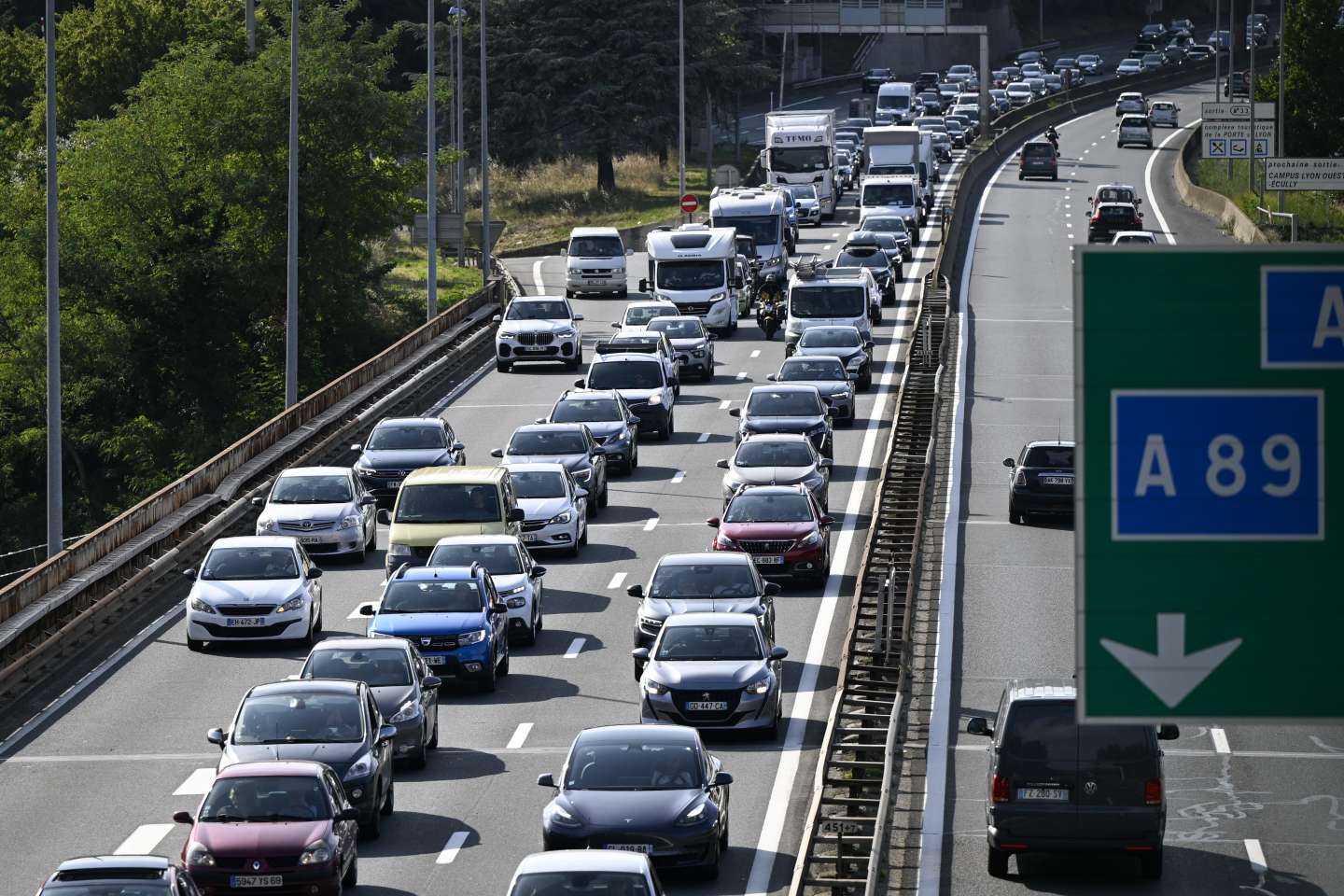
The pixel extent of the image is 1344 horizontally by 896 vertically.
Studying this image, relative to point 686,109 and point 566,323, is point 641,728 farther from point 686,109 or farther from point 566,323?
point 686,109

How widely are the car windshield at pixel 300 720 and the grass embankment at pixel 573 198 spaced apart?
79892 millimetres

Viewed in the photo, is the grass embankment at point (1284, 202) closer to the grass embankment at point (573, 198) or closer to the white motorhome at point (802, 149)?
the white motorhome at point (802, 149)

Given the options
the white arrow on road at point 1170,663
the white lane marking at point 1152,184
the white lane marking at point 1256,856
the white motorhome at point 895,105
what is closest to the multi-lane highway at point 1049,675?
the white lane marking at point 1256,856

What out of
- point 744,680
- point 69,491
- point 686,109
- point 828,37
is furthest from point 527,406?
point 828,37

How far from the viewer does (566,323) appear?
58.6 meters

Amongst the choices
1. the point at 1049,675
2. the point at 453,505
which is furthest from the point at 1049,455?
the point at 1049,675

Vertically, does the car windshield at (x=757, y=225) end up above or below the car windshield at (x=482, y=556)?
above

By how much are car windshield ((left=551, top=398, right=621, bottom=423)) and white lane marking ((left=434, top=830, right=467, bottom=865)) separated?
71.9 ft

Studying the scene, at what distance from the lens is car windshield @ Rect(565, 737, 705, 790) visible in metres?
21.4

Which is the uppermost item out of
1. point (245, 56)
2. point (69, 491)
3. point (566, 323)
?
point (245, 56)

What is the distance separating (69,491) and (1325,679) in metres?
61.2

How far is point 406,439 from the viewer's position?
42594mm

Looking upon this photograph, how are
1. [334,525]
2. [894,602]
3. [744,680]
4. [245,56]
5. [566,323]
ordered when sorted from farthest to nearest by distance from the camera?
[245,56]
[566,323]
[334,525]
[894,602]
[744,680]

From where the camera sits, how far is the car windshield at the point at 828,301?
183 ft
